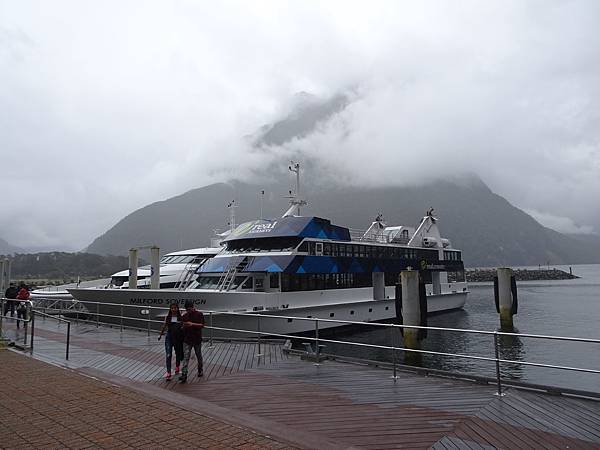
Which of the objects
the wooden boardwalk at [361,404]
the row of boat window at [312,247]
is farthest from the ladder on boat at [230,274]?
the wooden boardwalk at [361,404]

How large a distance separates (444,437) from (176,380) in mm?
5061

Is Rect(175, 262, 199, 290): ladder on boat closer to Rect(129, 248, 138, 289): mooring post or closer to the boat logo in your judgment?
Rect(129, 248, 138, 289): mooring post

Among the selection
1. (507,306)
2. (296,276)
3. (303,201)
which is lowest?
(507,306)

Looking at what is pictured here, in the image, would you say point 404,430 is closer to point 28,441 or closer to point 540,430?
point 540,430

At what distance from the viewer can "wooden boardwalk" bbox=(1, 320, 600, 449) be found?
520 cm

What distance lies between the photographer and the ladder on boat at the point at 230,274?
21619 mm

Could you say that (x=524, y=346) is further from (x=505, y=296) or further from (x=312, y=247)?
(x=312, y=247)

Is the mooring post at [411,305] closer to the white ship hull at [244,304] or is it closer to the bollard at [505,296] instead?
the white ship hull at [244,304]

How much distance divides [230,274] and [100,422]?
55.5ft

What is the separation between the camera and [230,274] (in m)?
22.6

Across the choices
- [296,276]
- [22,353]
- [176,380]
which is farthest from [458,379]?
[296,276]

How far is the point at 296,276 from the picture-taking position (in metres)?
23.5

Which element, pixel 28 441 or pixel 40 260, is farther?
pixel 40 260

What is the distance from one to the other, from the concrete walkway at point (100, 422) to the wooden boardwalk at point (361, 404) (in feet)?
1.28
